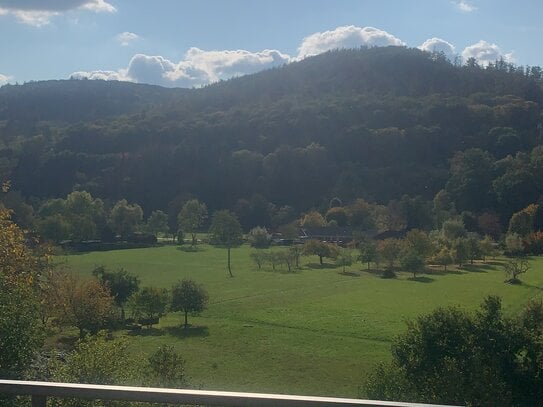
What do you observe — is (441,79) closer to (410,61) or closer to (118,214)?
(410,61)

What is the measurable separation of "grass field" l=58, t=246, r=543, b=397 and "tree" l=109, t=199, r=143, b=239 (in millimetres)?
25009

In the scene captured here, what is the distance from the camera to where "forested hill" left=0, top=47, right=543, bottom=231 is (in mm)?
107250

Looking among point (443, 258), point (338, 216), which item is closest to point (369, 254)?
point (443, 258)

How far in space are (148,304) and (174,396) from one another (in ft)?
106

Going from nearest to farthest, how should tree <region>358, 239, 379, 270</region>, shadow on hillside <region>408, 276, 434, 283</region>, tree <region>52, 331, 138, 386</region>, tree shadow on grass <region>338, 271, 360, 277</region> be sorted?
tree <region>52, 331, 138, 386</region> → shadow on hillside <region>408, 276, 434, 283</region> → tree shadow on grass <region>338, 271, 360, 277</region> → tree <region>358, 239, 379, 270</region>

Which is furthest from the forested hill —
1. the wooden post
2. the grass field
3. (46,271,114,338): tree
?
the wooden post

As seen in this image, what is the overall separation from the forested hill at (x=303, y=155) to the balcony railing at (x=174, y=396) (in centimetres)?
9603

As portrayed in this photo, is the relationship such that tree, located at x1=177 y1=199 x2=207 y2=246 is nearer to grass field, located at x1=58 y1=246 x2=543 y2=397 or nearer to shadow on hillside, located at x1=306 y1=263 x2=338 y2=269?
grass field, located at x1=58 y1=246 x2=543 y2=397

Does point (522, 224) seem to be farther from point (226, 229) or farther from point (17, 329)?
point (17, 329)

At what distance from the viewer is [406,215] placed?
9200 cm

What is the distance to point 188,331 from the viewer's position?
1264 inches

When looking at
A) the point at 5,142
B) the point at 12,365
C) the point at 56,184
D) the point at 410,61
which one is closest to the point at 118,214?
the point at 56,184

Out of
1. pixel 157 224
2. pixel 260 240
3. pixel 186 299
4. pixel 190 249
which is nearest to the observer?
pixel 186 299

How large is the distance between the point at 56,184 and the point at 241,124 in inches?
1841
